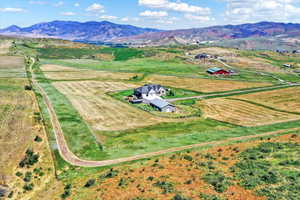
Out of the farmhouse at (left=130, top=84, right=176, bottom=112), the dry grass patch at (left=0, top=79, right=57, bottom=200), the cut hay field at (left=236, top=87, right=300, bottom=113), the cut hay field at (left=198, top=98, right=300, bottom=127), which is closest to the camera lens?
the dry grass patch at (left=0, top=79, right=57, bottom=200)

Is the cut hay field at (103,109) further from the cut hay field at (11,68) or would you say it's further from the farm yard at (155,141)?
the cut hay field at (11,68)

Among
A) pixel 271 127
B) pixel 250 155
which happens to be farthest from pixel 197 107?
pixel 250 155

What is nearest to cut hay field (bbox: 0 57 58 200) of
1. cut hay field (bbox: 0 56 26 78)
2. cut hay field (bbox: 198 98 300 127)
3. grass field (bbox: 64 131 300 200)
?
grass field (bbox: 64 131 300 200)

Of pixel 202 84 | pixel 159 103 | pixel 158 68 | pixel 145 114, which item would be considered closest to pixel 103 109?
pixel 145 114

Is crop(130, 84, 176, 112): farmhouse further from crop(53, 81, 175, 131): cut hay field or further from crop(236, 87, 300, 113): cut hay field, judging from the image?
crop(236, 87, 300, 113): cut hay field

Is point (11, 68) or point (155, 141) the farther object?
point (11, 68)

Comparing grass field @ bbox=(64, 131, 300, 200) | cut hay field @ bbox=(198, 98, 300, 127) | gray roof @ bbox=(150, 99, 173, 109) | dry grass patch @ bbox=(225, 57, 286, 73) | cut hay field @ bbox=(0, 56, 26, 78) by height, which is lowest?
cut hay field @ bbox=(198, 98, 300, 127)

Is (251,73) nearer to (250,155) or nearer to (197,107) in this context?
(197,107)

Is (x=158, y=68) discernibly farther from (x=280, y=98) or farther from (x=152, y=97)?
(x=280, y=98)
